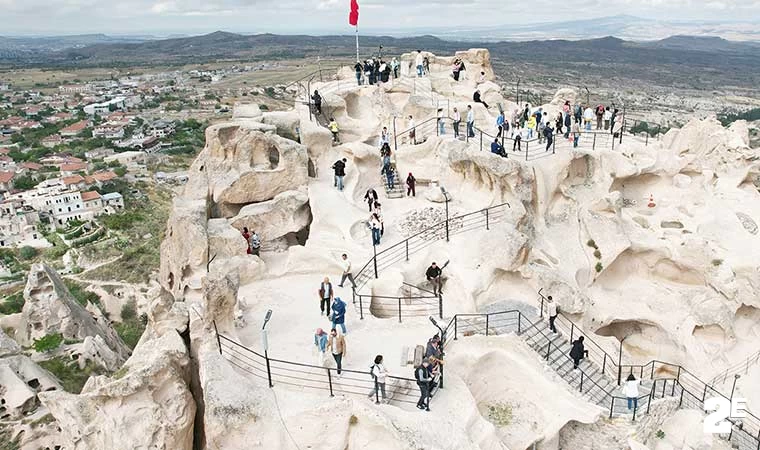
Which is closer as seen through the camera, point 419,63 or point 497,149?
point 497,149

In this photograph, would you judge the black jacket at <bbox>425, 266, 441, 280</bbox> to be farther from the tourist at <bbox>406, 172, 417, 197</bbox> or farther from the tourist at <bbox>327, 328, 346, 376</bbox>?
the tourist at <bbox>406, 172, 417, 197</bbox>

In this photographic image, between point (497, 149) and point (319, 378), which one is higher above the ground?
point (497, 149)

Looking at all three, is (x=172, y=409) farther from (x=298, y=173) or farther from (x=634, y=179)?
(x=634, y=179)

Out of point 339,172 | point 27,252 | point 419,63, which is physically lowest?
point 27,252

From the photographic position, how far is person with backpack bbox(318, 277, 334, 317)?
1861cm

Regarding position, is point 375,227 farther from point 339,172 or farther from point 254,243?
point 339,172

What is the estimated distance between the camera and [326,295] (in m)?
18.6

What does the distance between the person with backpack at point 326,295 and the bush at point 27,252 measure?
63628 mm

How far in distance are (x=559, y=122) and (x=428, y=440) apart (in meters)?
19.7

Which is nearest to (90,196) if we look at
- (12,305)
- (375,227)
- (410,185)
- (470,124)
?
(12,305)

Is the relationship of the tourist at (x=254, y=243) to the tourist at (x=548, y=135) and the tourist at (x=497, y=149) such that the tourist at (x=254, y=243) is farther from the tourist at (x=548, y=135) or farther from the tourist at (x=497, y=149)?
the tourist at (x=548, y=135)

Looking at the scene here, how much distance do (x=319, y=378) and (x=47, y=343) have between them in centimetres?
2000

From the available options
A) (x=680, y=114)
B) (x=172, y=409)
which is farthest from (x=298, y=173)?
(x=680, y=114)

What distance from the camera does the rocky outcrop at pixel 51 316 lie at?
31422mm
